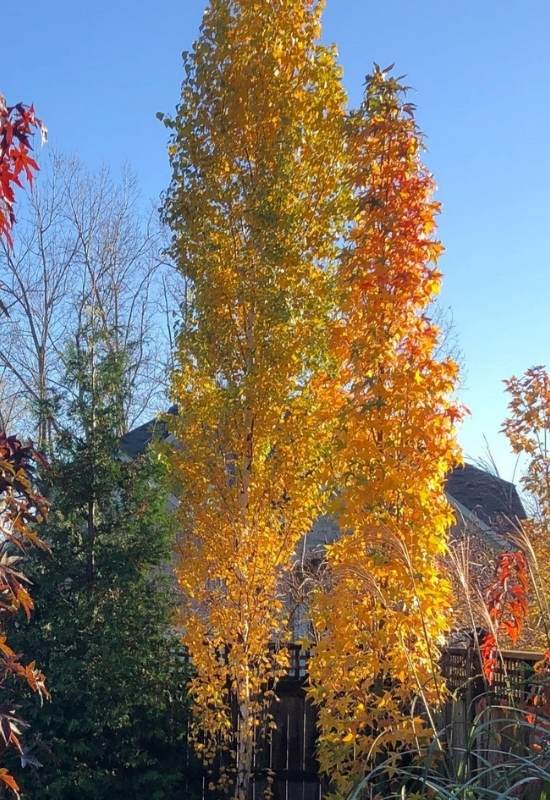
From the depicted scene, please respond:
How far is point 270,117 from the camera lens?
6039 millimetres

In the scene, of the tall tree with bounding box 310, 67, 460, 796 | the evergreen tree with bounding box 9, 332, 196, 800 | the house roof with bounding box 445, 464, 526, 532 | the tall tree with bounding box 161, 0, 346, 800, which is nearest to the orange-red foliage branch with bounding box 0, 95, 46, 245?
the tall tree with bounding box 310, 67, 460, 796

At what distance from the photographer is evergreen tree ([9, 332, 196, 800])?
689 centimetres

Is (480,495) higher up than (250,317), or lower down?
higher up

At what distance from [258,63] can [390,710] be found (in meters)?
4.14

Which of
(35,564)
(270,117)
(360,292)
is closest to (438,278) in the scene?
(360,292)

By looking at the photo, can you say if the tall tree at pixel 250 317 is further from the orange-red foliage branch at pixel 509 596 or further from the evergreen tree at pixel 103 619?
the orange-red foliage branch at pixel 509 596

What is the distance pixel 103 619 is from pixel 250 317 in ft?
9.14

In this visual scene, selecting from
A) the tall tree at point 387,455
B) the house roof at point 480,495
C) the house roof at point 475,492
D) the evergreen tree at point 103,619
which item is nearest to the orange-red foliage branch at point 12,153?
the tall tree at point 387,455

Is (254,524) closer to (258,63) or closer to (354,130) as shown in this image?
(354,130)

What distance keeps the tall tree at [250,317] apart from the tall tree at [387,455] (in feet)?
3.40

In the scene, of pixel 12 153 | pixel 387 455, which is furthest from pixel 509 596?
pixel 12 153

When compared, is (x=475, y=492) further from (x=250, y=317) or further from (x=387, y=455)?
(x=387, y=455)

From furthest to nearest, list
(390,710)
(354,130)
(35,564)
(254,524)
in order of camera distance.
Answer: (35,564) → (254,524) → (354,130) → (390,710)

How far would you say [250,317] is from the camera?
612 cm
